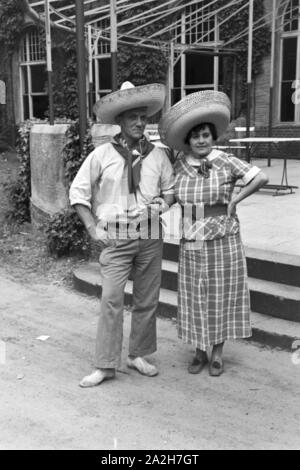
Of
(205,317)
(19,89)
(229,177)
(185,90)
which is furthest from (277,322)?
(19,89)

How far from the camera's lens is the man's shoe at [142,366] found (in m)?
3.84

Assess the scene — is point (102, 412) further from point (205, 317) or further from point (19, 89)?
point (19, 89)

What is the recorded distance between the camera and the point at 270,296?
4422mm

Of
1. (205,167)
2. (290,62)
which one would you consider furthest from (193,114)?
(290,62)

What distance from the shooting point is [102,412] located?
333 cm

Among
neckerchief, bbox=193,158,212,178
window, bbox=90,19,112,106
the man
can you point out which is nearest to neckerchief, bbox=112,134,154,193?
the man

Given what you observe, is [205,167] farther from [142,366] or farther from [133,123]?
[142,366]

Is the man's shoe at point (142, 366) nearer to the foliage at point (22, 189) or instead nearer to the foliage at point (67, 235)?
the foliage at point (67, 235)

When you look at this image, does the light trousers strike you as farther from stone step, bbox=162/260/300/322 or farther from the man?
stone step, bbox=162/260/300/322

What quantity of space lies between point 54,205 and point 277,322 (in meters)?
3.85

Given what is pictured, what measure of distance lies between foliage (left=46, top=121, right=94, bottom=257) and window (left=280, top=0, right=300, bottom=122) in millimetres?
8566

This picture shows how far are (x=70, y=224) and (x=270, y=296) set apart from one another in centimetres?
284

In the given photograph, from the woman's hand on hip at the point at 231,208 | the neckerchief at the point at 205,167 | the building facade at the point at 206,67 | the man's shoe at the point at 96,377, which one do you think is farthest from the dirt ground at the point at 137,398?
the building facade at the point at 206,67

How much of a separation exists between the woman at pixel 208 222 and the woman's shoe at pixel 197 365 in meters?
0.02
